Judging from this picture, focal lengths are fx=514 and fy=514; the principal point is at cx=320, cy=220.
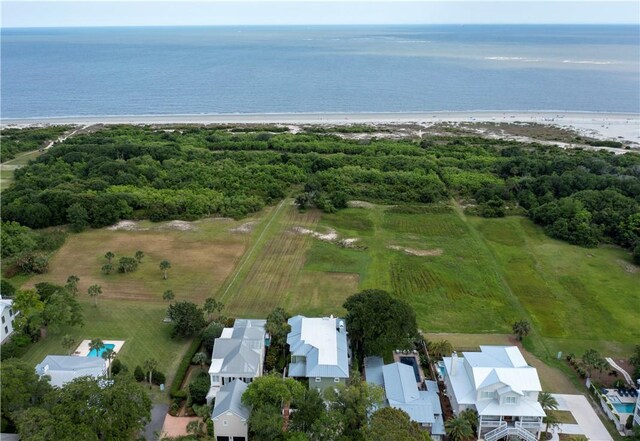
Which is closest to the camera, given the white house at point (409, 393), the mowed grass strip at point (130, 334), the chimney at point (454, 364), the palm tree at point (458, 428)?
the palm tree at point (458, 428)

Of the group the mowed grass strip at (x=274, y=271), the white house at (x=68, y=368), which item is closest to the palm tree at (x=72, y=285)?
the white house at (x=68, y=368)

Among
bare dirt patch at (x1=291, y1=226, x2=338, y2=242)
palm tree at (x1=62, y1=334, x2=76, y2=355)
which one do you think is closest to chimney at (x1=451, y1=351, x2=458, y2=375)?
palm tree at (x1=62, y1=334, x2=76, y2=355)

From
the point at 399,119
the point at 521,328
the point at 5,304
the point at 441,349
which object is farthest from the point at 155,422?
the point at 399,119

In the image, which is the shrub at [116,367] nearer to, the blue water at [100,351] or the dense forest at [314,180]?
the blue water at [100,351]

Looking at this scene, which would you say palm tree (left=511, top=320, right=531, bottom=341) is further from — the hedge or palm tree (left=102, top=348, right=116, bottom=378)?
palm tree (left=102, top=348, right=116, bottom=378)

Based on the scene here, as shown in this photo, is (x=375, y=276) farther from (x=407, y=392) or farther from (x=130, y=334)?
(x=130, y=334)
